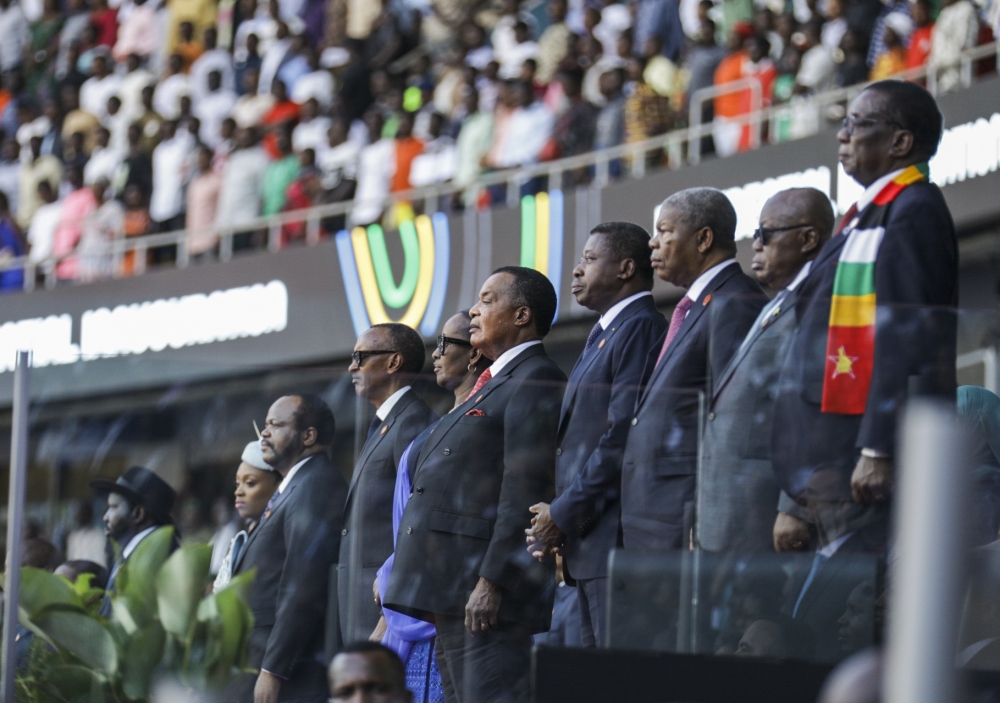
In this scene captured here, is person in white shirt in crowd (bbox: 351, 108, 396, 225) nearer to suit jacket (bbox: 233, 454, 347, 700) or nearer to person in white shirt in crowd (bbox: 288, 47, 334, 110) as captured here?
person in white shirt in crowd (bbox: 288, 47, 334, 110)

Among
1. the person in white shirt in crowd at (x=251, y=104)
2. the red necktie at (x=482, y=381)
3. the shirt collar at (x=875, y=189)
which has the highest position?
the person in white shirt in crowd at (x=251, y=104)

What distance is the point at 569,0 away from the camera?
408 inches

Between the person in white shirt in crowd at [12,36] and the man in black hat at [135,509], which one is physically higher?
the person in white shirt in crowd at [12,36]

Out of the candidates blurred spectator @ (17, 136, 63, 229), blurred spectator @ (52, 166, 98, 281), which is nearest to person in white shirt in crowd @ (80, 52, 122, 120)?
blurred spectator @ (17, 136, 63, 229)

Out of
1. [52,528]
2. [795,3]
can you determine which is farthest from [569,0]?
[52,528]

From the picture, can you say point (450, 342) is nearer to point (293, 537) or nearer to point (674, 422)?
point (293, 537)

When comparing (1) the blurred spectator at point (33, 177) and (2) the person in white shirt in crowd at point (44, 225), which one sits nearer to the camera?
(2) the person in white shirt in crowd at point (44, 225)

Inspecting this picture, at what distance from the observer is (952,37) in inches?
290

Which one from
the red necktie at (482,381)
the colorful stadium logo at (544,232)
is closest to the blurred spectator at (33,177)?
the colorful stadium logo at (544,232)

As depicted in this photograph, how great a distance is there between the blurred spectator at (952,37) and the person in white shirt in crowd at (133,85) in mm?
6630

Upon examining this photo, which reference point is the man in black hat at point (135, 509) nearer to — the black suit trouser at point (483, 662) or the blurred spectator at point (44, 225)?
the black suit trouser at point (483, 662)

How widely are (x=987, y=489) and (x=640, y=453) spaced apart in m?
0.67

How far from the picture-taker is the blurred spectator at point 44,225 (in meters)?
11.7

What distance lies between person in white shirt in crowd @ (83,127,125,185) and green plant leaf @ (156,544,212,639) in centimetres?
883
